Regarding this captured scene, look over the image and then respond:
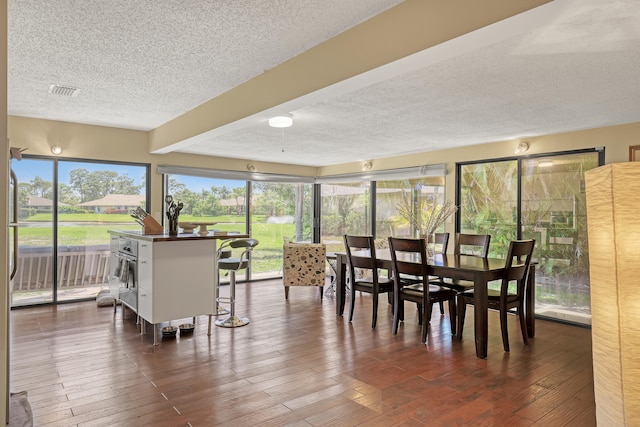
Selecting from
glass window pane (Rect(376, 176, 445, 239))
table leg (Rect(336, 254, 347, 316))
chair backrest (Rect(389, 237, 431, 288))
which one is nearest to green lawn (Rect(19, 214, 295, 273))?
table leg (Rect(336, 254, 347, 316))

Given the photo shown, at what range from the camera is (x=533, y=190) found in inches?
201

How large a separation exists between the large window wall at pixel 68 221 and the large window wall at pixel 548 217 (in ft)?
16.7

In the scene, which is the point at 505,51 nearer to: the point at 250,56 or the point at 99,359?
the point at 250,56

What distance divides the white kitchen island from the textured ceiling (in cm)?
121

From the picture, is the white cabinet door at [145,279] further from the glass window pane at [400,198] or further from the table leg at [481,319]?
the glass window pane at [400,198]

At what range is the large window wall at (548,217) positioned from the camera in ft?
15.4

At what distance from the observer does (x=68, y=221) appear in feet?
17.5

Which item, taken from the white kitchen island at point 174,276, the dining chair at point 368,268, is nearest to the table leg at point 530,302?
the dining chair at point 368,268

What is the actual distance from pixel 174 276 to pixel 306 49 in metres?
2.33

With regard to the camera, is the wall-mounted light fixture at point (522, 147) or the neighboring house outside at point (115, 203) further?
the neighboring house outside at point (115, 203)

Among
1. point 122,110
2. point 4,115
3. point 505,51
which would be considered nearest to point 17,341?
point 122,110

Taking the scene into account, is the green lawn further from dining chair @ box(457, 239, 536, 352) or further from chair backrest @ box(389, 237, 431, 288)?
dining chair @ box(457, 239, 536, 352)

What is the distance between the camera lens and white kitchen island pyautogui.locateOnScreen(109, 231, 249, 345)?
11.7ft

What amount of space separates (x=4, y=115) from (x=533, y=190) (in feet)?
17.6
